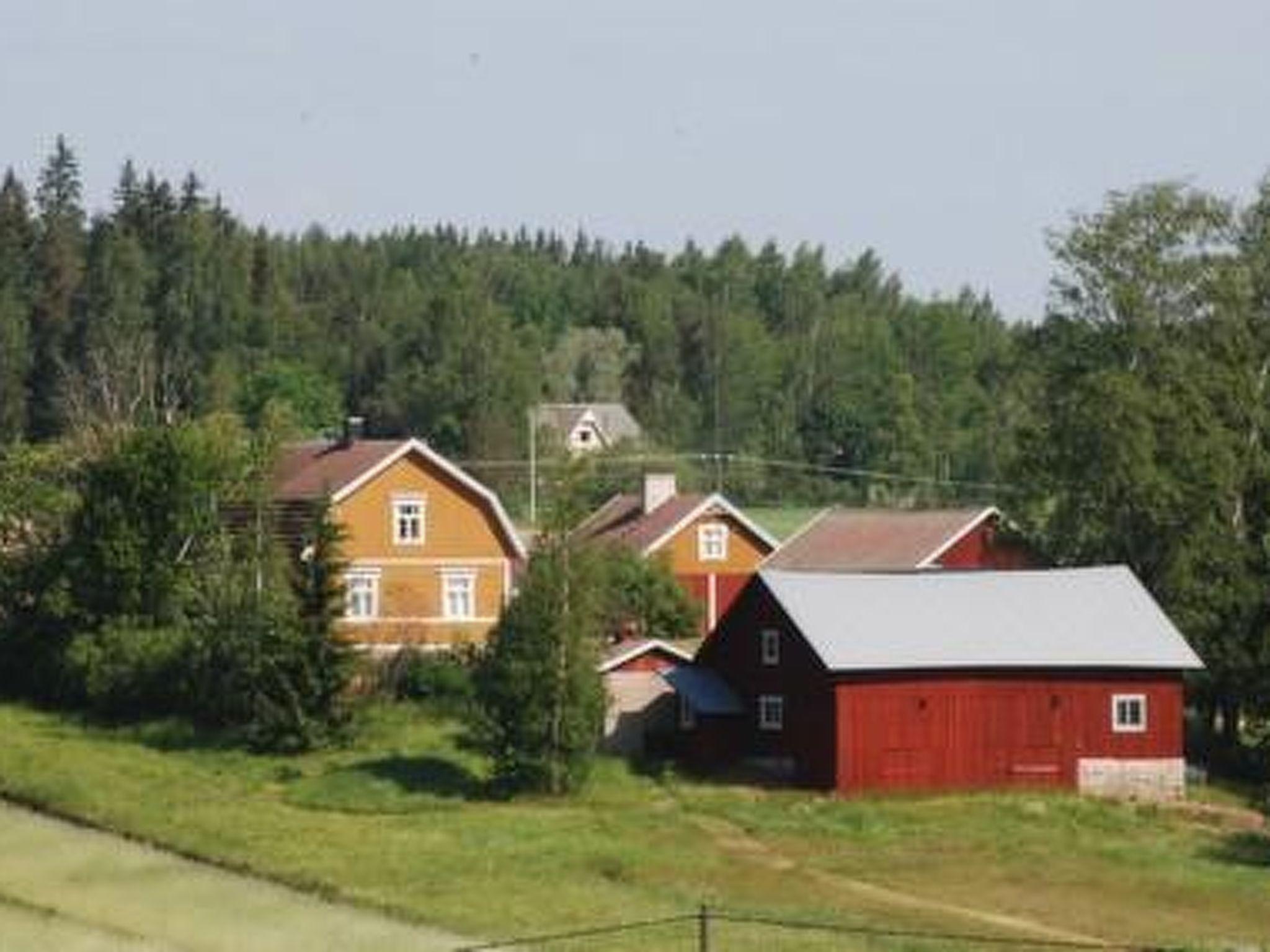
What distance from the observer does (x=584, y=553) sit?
177 ft

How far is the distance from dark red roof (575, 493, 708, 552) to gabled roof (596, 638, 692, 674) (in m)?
14.3

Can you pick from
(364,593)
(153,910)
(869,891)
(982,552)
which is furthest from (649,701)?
(153,910)

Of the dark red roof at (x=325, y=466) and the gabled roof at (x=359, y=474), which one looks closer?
the gabled roof at (x=359, y=474)

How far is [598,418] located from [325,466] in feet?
289

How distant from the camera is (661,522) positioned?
3066 inches

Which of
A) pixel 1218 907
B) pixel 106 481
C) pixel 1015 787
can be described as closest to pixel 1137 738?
pixel 1015 787

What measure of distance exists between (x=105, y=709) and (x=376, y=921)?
902 inches

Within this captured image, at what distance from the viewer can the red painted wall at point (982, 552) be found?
68.8m

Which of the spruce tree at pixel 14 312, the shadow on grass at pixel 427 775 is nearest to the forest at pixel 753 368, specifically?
the spruce tree at pixel 14 312

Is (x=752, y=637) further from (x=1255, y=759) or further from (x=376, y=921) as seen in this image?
(x=376, y=921)

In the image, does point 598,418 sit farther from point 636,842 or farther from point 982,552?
point 636,842

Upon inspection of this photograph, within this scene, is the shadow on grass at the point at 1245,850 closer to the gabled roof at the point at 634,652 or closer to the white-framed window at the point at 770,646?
the white-framed window at the point at 770,646

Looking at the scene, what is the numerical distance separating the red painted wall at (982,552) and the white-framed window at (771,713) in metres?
13.6

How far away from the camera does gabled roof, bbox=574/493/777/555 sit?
76500 millimetres
